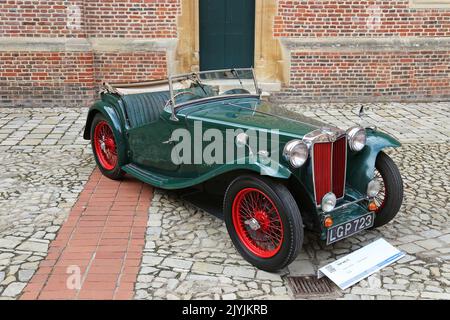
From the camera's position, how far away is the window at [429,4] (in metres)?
9.45

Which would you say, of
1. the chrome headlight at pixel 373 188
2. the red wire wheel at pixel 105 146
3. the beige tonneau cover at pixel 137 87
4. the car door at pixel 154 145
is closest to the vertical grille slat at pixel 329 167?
the chrome headlight at pixel 373 188

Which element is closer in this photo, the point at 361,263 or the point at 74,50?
the point at 361,263

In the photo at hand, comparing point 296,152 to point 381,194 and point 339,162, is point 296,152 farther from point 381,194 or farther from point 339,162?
point 381,194

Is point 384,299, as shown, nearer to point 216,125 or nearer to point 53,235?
point 216,125

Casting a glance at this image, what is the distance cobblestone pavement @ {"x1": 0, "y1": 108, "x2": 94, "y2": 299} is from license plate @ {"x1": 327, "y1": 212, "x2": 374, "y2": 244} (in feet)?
7.41

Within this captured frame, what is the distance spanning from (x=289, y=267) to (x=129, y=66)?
6.49 m

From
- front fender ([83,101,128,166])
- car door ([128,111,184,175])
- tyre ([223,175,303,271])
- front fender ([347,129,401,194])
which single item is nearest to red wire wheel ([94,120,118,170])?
front fender ([83,101,128,166])

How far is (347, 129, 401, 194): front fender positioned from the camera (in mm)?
4027

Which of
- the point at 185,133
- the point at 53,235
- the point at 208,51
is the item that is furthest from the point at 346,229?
the point at 208,51

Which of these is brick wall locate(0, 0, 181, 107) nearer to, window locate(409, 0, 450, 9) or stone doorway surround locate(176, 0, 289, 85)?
stone doorway surround locate(176, 0, 289, 85)

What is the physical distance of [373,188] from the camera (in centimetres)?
398

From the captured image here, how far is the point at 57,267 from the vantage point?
3.71 m

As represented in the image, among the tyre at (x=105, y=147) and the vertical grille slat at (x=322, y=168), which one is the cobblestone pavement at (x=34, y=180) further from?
the vertical grille slat at (x=322, y=168)

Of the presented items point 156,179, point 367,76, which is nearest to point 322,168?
point 156,179
